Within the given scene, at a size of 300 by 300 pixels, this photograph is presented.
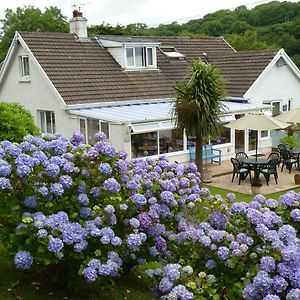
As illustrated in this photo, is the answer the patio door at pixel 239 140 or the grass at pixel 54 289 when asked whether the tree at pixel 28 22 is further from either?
the grass at pixel 54 289

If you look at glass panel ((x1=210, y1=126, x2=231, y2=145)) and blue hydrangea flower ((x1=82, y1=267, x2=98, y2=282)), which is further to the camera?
glass panel ((x1=210, y1=126, x2=231, y2=145))

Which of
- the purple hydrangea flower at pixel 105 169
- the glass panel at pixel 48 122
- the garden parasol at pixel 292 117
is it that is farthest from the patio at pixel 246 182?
the purple hydrangea flower at pixel 105 169

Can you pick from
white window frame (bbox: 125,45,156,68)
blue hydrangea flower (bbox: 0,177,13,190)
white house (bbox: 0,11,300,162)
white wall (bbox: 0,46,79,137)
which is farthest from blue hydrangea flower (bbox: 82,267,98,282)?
white window frame (bbox: 125,45,156,68)

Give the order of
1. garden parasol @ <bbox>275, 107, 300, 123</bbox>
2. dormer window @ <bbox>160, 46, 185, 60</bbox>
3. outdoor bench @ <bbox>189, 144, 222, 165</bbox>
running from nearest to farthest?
1. garden parasol @ <bbox>275, 107, 300, 123</bbox>
2. outdoor bench @ <bbox>189, 144, 222, 165</bbox>
3. dormer window @ <bbox>160, 46, 185, 60</bbox>

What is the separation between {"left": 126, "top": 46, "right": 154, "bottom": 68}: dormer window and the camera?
95.7 feet

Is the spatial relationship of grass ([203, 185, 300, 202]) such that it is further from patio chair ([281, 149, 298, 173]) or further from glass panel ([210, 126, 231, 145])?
glass panel ([210, 126, 231, 145])

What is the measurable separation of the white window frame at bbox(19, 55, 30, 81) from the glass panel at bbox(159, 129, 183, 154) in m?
10.3

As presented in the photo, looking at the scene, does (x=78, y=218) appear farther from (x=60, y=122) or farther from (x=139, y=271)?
(x=60, y=122)

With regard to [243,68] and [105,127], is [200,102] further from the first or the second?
[243,68]

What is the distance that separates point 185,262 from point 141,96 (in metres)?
21.1

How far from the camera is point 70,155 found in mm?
7359

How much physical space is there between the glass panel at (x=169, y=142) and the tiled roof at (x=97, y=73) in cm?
439

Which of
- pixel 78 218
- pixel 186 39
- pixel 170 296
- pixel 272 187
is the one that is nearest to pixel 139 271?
pixel 78 218

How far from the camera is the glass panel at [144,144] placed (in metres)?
22.6
